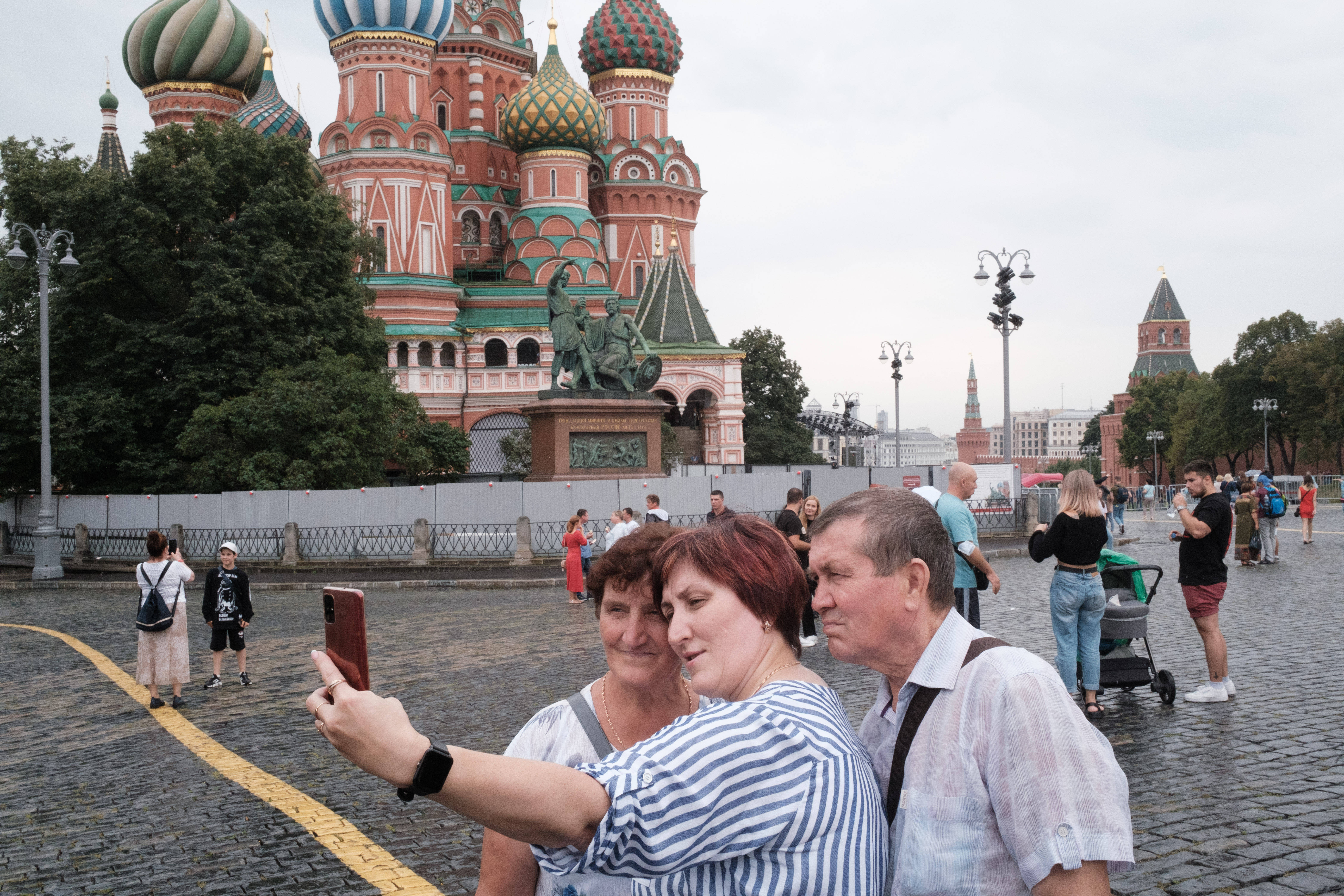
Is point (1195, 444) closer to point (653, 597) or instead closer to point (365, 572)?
point (365, 572)

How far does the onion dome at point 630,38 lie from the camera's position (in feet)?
179

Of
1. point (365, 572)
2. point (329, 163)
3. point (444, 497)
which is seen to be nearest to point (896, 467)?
point (444, 497)

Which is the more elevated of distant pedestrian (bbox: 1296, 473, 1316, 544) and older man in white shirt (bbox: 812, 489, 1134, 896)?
older man in white shirt (bbox: 812, 489, 1134, 896)

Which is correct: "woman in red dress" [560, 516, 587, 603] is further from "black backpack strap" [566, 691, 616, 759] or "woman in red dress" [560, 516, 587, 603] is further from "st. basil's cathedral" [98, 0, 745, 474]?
"st. basil's cathedral" [98, 0, 745, 474]

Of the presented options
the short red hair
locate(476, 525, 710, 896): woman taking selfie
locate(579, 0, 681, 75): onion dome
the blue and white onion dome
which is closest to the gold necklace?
locate(476, 525, 710, 896): woman taking selfie

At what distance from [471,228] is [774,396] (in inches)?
712

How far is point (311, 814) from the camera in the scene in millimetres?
5684

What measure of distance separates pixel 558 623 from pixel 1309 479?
104ft

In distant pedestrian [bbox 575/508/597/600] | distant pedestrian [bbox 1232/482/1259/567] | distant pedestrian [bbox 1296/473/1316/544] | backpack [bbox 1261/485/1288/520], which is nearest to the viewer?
distant pedestrian [bbox 575/508/597/600]

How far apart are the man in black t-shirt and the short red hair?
6.03 m

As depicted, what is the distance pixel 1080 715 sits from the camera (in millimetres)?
1879

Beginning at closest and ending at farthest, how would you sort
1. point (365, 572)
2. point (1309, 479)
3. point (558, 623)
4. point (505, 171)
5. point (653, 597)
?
point (653, 597) < point (558, 623) < point (365, 572) < point (1309, 479) < point (505, 171)

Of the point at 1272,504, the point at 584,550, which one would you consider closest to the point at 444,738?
the point at 584,550

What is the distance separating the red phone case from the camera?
157cm
